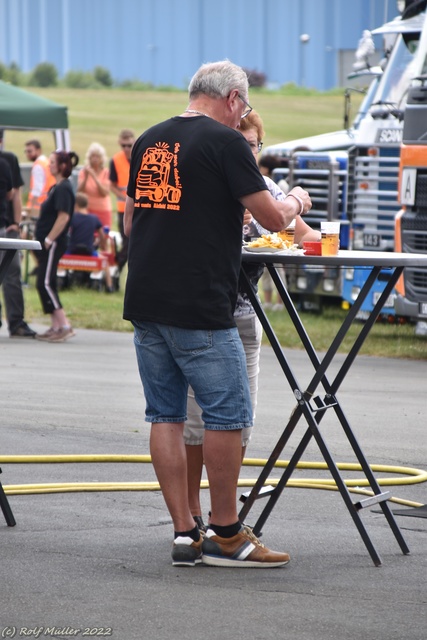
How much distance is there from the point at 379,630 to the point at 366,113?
1316 centimetres

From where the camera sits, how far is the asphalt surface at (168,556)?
4.32 metres

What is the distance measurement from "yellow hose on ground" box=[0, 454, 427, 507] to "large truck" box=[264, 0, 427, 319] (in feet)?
23.8

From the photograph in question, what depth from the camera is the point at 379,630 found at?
428 cm

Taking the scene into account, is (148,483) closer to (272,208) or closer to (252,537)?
(252,537)

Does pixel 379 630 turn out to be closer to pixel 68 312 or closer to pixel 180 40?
pixel 68 312

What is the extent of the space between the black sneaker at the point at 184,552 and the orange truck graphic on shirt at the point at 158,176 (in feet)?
4.57

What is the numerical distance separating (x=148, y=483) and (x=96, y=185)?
14860 mm

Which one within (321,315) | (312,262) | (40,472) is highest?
(312,262)

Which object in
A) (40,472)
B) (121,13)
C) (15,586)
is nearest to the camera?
(15,586)

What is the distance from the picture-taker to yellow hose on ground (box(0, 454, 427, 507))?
6351 mm

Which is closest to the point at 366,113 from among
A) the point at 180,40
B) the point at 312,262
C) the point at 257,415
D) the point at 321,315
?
the point at 321,315

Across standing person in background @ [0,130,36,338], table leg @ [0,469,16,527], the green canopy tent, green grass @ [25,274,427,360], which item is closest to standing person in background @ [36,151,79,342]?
standing person in background @ [0,130,36,338]

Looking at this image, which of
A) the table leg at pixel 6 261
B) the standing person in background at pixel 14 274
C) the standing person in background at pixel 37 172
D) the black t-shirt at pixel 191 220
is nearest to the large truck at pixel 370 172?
the standing person in background at pixel 14 274

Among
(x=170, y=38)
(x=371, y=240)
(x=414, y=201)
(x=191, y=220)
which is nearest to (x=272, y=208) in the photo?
(x=191, y=220)
